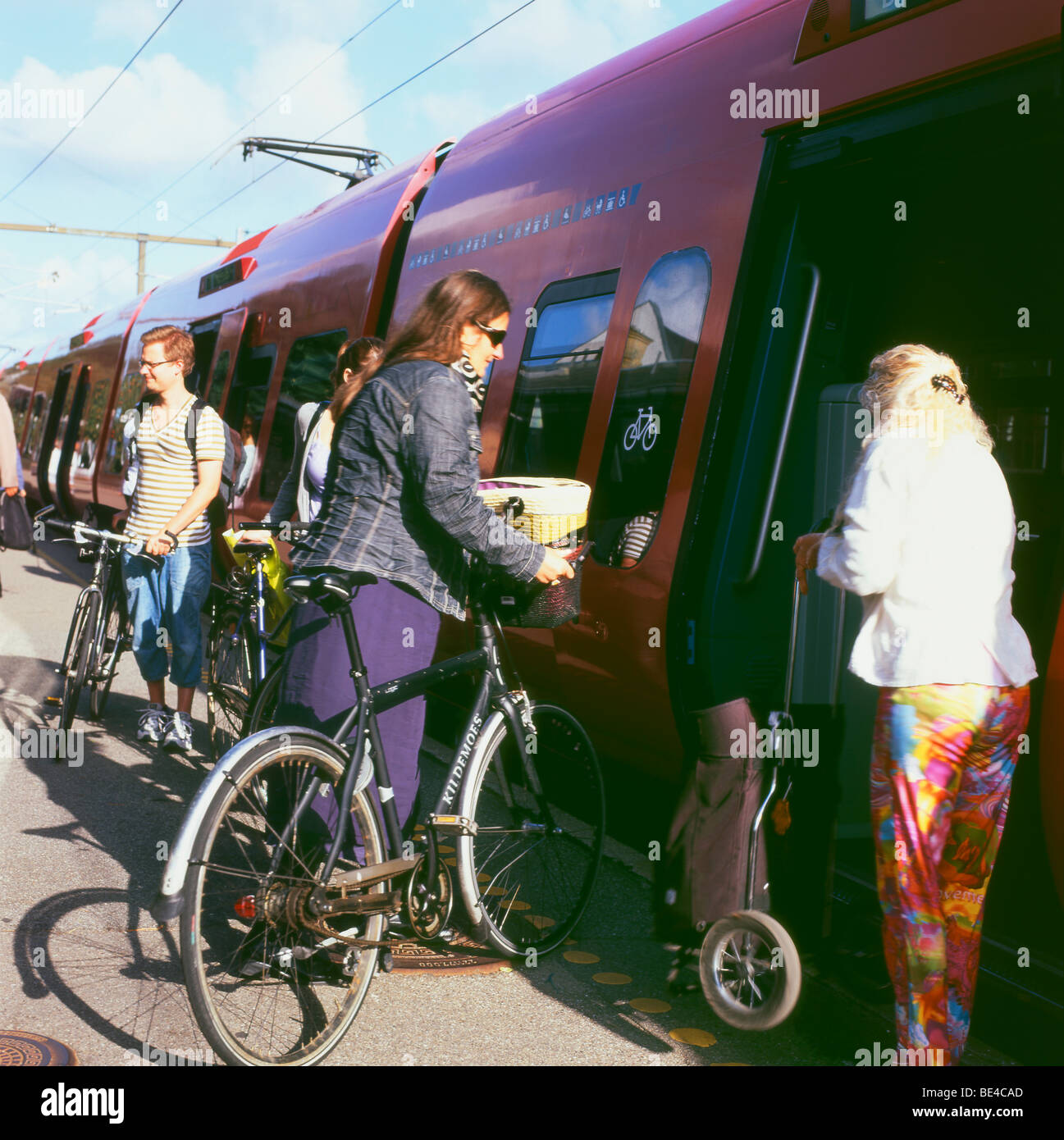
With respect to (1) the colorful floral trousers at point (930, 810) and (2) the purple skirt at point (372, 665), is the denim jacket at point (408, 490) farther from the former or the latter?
(1) the colorful floral trousers at point (930, 810)

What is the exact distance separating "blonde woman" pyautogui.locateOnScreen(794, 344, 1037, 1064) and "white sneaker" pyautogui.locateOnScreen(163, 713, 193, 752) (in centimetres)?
374

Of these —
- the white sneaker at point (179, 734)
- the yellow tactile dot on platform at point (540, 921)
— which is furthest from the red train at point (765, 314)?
the white sneaker at point (179, 734)

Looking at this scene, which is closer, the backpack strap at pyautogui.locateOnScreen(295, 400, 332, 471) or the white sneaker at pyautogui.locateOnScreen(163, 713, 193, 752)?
the backpack strap at pyautogui.locateOnScreen(295, 400, 332, 471)

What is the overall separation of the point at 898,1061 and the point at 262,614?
3176 millimetres

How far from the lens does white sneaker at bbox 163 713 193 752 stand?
5.89 metres

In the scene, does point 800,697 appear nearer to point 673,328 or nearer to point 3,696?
point 673,328

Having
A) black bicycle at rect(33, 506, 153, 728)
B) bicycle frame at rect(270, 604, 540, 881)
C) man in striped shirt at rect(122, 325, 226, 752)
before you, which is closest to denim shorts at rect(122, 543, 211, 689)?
man in striped shirt at rect(122, 325, 226, 752)

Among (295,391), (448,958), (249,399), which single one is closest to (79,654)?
(295,391)

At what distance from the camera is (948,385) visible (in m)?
3.02

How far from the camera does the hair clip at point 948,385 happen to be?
3012mm

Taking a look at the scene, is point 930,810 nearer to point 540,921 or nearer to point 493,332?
point 540,921

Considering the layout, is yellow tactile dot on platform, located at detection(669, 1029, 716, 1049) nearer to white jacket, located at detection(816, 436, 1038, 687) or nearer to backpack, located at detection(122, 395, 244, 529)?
white jacket, located at detection(816, 436, 1038, 687)

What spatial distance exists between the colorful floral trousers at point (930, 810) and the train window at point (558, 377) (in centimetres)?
227

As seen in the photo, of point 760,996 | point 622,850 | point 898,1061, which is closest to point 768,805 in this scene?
point 760,996
